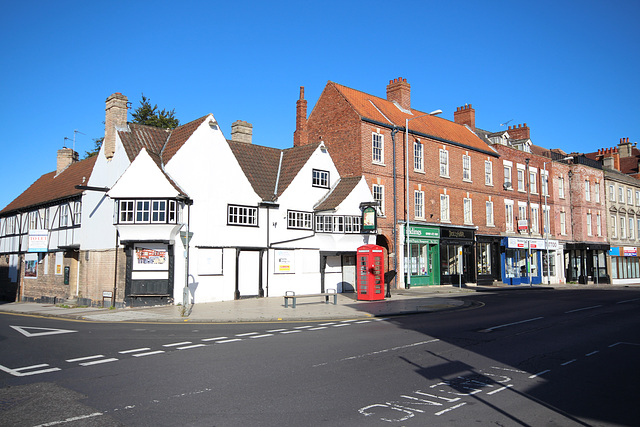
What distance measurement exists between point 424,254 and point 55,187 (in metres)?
→ 26.5

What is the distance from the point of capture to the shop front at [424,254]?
33.4m

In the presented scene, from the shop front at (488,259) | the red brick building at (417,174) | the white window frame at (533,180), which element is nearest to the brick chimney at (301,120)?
the red brick building at (417,174)

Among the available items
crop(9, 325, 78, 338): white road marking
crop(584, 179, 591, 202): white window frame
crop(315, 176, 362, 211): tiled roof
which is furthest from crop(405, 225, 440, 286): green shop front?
crop(584, 179, 591, 202): white window frame

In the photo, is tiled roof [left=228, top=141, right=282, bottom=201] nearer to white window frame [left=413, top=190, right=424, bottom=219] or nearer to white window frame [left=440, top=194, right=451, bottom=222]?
white window frame [left=413, top=190, right=424, bottom=219]

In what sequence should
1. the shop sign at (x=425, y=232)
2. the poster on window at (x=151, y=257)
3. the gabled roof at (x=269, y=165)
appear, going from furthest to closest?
the shop sign at (x=425, y=232), the gabled roof at (x=269, y=165), the poster on window at (x=151, y=257)

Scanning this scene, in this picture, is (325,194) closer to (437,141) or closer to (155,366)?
(437,141)

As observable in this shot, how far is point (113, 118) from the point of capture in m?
26.0

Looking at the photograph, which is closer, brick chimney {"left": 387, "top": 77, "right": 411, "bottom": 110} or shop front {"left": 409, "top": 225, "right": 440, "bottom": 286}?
shop front {"left": 409, "top": 225, "right": 440, "bottom": 286}

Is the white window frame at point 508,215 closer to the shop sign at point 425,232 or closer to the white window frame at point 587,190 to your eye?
the shop sign at point 425,232

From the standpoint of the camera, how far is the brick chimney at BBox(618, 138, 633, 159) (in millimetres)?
64869

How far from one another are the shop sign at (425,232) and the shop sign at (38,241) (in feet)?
77.1

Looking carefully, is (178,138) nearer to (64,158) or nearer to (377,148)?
(377,148)

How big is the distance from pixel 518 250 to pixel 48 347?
39.6 metres

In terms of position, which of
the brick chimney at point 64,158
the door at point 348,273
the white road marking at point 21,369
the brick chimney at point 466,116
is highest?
the brick chimney at point 466,116
